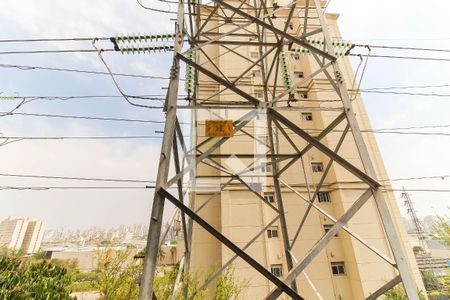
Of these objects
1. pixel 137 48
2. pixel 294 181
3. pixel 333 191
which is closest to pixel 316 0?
pixel 137 48

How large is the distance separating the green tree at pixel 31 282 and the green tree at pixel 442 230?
19.1m

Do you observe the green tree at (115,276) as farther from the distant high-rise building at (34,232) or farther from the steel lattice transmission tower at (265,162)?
the distant high-rise building at (34,232)

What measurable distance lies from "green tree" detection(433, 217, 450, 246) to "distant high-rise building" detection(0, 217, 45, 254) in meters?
122

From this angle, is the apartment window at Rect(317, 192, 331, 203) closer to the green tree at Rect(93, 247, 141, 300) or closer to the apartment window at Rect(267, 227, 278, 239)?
the apartment window at Rect(267, 227, 278, 239)

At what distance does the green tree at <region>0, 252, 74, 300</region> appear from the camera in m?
6.46

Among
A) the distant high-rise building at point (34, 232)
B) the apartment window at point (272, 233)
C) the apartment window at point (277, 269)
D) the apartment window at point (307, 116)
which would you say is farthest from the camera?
the distant high-rise building at point (34, 232)

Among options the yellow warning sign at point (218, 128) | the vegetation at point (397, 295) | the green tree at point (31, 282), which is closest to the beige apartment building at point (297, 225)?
the vegetation at point (397, 295)

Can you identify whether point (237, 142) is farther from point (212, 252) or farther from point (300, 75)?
point (300, 75)

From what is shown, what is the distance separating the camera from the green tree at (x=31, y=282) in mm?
6465

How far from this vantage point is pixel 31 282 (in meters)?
7.69

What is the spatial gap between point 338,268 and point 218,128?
1320cm

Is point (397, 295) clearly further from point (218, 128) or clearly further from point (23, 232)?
point (23, 232)

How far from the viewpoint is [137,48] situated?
6.17 m

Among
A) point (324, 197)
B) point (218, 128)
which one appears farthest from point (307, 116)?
point (218, 128)
